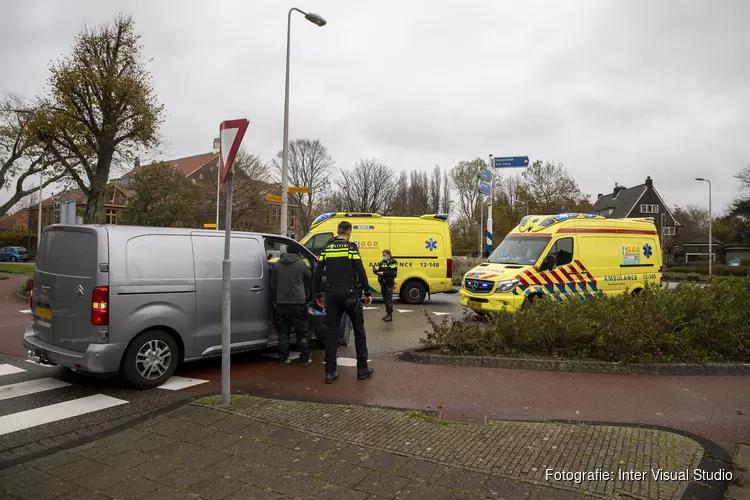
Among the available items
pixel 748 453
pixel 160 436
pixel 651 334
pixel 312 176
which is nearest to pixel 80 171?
pixel 160 436

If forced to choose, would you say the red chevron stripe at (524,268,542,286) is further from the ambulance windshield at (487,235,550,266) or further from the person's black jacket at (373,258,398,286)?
the person's black jacket at (373,258,398,286)

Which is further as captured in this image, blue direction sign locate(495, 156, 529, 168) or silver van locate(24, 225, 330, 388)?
blue direction sign locate(495, 156, 529, 168)

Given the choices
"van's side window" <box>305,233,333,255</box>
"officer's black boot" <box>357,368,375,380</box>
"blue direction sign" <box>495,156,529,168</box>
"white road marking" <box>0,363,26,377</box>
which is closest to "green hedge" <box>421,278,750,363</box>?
"officer's black boot" <box>357,368,375,380</box>

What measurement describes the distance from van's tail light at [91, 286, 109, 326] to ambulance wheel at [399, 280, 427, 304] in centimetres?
998

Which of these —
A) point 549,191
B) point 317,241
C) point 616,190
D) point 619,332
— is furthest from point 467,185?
point 619,332

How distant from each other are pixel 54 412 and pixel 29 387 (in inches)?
45.9

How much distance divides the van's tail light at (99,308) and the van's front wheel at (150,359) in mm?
407

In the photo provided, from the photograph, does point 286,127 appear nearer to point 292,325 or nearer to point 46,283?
point 292,325

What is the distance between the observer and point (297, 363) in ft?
22.2

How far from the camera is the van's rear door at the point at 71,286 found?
5.18m

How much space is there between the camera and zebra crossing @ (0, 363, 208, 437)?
15.0 ft

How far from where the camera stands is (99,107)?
1589 cm

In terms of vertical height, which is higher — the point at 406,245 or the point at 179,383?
the point at 406,245

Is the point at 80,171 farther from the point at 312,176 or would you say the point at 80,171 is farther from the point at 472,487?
the point at 312,176
